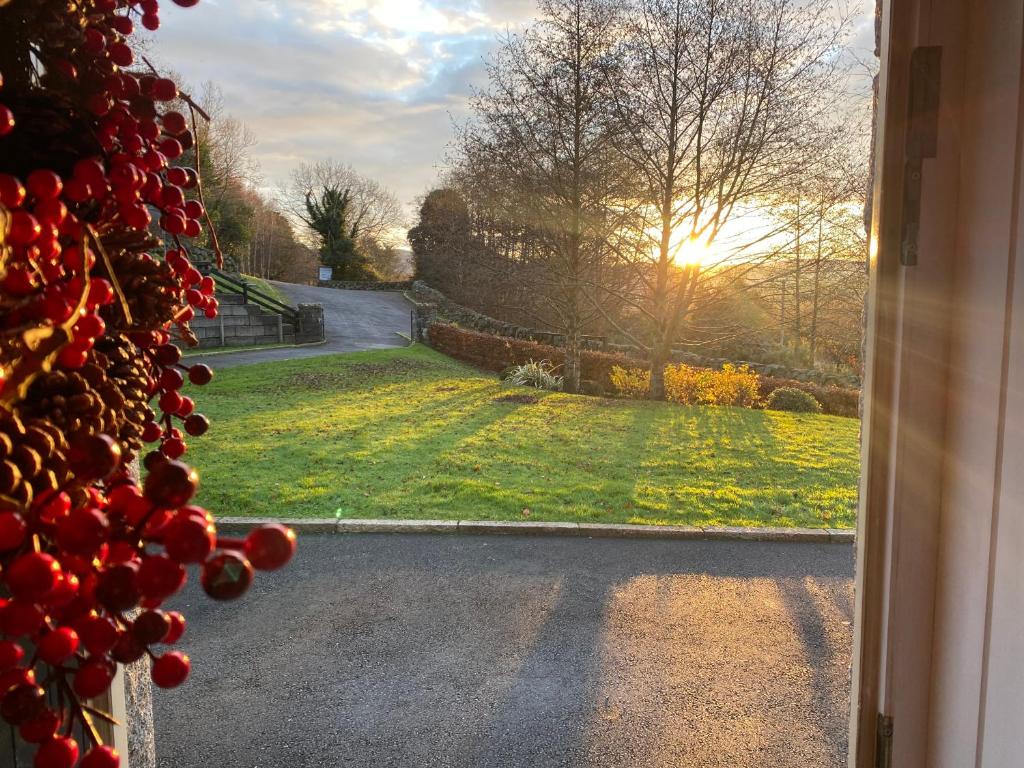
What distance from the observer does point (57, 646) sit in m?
0.46

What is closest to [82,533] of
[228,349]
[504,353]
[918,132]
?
[918,132]

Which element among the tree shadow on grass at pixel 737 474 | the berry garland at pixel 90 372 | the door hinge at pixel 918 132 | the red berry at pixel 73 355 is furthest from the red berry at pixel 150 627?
the tree shadow on grass at pixel 737 474

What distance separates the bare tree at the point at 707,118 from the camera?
9.81 metres

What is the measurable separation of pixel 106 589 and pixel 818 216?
11.4 m

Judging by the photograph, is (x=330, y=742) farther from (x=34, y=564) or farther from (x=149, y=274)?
(x=34, y=564)

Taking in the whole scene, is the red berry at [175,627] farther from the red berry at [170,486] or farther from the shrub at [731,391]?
the shrub at [731,391]

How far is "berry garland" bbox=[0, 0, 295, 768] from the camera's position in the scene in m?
0.41

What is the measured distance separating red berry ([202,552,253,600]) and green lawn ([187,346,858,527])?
515cm

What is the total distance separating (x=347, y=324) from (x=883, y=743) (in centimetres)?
2055

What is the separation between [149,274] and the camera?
30.0 inches

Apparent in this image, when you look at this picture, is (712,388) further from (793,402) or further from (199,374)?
(199,374)

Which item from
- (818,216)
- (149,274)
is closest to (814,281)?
(818,216)

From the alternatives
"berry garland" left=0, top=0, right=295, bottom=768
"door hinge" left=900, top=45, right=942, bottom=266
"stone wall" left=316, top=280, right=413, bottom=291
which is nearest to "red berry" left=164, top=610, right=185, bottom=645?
"berry garland" left=0, top=0, right=295, bottom=768

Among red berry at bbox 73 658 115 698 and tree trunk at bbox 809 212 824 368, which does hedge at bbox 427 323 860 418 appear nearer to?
tree trunk at bbox 809 212 824 368
